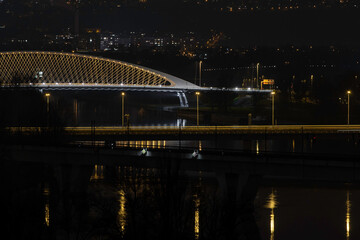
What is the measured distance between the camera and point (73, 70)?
75.2 metres

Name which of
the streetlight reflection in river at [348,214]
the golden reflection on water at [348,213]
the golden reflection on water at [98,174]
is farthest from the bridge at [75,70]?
the streetlight reflection in river at [348,214]

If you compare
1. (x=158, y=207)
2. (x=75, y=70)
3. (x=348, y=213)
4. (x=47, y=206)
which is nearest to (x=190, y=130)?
(x=348, y=213)

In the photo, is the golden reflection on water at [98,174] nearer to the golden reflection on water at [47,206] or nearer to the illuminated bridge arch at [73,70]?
the golden reflection on water at [47,206]

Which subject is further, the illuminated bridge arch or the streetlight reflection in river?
the illuminated bridge arch

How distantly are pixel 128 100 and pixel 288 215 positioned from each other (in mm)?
Answer: 42942

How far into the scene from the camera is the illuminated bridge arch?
6899 centimetres

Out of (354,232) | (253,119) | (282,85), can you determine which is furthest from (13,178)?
(282,85)

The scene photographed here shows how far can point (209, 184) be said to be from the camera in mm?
26453

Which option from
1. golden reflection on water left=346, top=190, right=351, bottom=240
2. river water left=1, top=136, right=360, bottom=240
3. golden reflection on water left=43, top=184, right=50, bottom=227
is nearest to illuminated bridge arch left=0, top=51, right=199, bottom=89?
river water left=1, top=136, right=360, bottom=240

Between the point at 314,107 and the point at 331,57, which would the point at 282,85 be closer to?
the point at 314,107

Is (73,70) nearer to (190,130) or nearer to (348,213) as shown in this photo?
(190,130)

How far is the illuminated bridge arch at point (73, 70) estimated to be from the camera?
69.0 metres

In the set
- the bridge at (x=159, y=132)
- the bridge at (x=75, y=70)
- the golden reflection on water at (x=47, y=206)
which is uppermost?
the bridge at (x=75, y=70)

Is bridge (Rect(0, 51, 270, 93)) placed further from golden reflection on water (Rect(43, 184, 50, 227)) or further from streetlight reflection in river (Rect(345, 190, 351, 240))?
streetlight reflection in river (Rect(345, 190, 351, 240))
